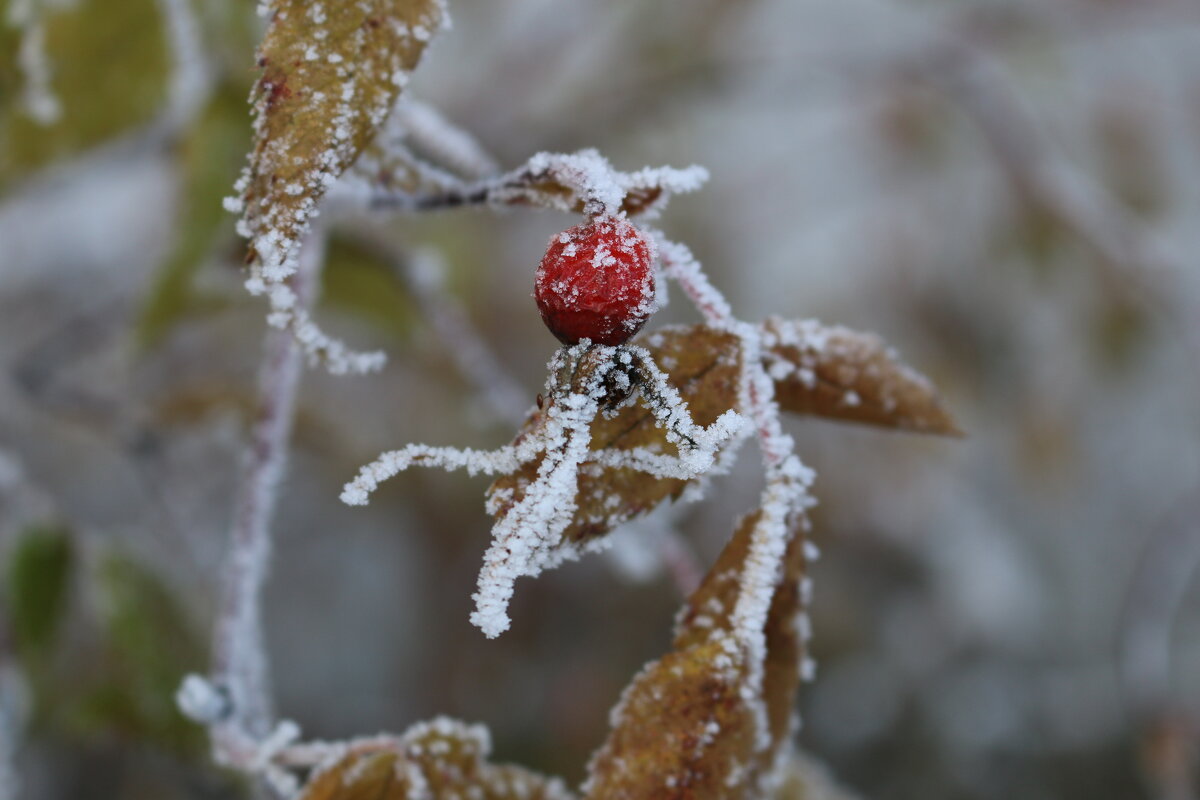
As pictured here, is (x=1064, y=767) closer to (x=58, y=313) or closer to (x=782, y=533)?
(x=782, y=533)

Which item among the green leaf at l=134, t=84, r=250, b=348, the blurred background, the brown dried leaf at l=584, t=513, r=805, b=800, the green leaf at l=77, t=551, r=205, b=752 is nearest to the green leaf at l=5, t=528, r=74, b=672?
the green leaf at l=77, t=551, r=205, b=752

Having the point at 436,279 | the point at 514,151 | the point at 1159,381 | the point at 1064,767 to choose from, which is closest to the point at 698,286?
the point at 436,279

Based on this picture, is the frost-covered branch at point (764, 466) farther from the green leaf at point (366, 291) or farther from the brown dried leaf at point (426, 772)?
the green leaf at point (366, 291)

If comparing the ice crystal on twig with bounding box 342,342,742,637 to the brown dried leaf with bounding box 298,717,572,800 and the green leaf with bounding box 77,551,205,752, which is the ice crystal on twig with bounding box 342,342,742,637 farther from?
the green leaf with bounding box 77,551,205,752

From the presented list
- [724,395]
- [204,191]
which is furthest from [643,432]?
[204,191]

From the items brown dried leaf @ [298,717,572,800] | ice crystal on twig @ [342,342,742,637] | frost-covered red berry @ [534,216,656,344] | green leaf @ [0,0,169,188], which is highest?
green leaf @ [0,0,169,188]

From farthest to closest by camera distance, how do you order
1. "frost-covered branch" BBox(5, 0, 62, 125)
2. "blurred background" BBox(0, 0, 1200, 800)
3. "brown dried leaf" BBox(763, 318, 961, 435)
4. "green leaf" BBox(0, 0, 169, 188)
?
"blurred background" BBox(0, 0, 1200, 800) < "green leaf" BBox(0, 0, 169, 188) < "frost-covered branch" BBox(5, 0, 62, 125) < "brown dried leaf" BBox(763, 318, 961, 435)
